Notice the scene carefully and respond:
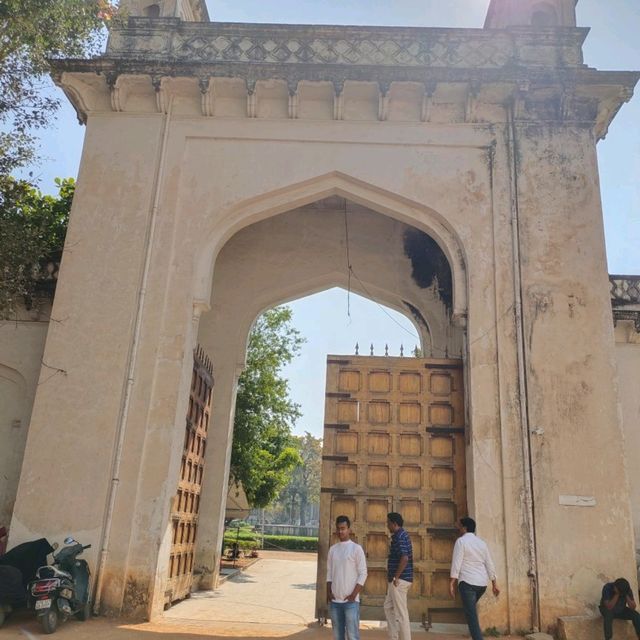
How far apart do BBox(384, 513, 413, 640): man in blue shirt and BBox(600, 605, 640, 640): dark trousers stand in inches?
95.5

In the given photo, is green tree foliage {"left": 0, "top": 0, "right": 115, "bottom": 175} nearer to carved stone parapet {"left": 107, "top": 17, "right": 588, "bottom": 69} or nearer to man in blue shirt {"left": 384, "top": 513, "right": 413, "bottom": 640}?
carved stone parapet {"left": 107, "top": 17, "right": 588, "bottom": 69}

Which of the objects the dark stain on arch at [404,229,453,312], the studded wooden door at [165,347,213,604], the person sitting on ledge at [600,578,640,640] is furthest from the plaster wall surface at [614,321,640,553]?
the studded wooden door at [165,347,213,604]

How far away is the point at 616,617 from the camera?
23.8 ft

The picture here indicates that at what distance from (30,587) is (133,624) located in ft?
4.20

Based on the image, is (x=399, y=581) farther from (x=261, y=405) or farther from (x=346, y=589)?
(x=261, y=405)

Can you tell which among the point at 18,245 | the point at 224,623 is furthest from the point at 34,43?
the point at 224,623

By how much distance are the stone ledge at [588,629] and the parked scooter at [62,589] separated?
5506 millimetres

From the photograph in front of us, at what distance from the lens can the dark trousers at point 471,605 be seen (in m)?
6.29

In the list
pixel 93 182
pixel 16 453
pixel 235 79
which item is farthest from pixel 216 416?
pixel 235 79

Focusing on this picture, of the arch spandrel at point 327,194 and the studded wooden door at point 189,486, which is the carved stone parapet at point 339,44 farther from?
the studded wooden door at point 189,486

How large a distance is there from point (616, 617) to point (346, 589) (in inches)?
137

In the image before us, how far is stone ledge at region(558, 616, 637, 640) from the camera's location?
7.25 metres

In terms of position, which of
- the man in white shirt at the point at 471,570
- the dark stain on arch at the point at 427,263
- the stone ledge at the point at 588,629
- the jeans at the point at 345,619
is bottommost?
the stone ledge at the point at 588,629

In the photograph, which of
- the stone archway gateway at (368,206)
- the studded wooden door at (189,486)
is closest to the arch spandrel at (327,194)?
the stone archway gateway at (368,206)
